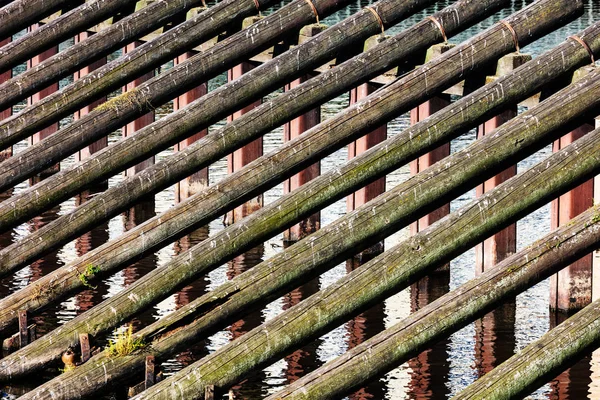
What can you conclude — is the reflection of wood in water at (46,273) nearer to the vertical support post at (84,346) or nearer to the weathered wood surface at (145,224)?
the weathered wood surface at (145,224)

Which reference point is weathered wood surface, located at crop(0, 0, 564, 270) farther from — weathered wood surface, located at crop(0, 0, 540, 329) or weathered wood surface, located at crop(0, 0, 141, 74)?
weathered wood surface, located at crop(0, 0, 141, 74)

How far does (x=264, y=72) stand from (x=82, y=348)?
268cm

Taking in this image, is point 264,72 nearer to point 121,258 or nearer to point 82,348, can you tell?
point 121,258

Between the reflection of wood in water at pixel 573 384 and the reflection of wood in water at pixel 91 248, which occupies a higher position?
the reflection of wood in water at pixel 573 384

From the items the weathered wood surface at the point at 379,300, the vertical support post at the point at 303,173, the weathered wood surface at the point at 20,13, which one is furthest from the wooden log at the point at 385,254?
the weathered wood surface at the point at 20,13

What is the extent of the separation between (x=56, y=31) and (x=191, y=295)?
229cm

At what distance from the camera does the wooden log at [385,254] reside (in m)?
7.80

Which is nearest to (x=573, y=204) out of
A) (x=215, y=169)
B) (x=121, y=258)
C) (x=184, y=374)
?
(x=121, y=258)

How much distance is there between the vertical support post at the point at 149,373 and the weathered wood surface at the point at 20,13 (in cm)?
494

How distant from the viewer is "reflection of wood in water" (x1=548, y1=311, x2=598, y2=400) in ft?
29.3

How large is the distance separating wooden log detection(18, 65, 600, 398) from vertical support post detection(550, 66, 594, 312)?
2.14 meters

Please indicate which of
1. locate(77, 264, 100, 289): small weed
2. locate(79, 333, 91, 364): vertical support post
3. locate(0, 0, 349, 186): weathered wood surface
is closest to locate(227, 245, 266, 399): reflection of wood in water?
locate(79, 333, 91, 364): vertical support post

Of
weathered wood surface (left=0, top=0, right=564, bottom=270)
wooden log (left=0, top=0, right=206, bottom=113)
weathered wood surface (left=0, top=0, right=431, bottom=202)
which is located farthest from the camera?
wooden log (left=0, top=0, right=206, bottom=113)

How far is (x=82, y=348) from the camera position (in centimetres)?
831
